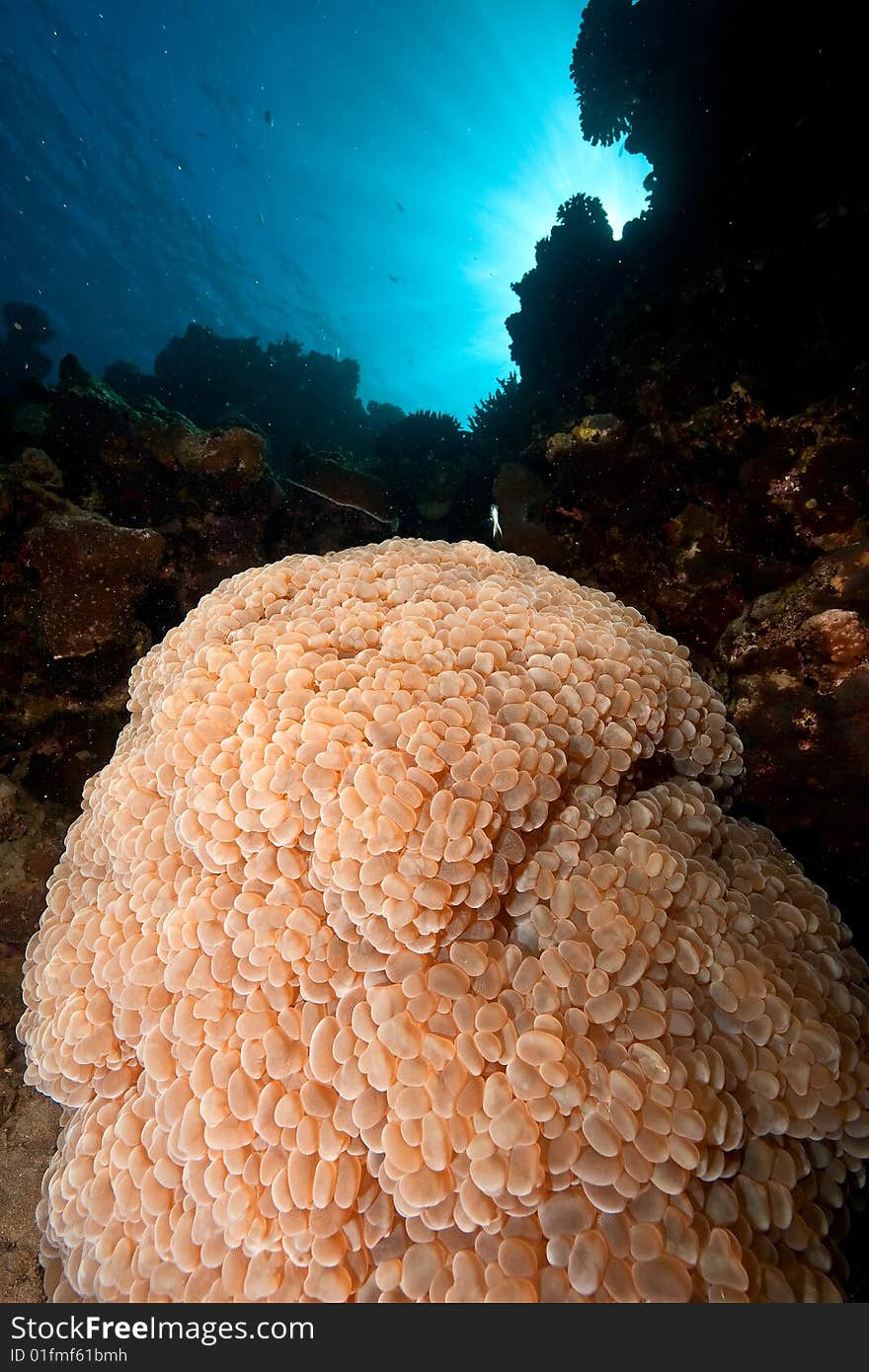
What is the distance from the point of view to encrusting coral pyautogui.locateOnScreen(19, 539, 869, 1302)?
1.31 meters

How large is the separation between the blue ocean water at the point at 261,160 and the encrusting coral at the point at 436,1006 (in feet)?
120

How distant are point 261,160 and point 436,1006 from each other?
4715 centimetres

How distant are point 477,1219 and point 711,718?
177cm

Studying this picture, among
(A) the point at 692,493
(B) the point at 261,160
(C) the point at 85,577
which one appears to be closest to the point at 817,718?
(A) the point at 692,493

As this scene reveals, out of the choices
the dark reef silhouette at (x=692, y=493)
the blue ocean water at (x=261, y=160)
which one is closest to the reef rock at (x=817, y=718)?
the dark reef silhouette at (x=692, y=493)

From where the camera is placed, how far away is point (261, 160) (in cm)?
3425

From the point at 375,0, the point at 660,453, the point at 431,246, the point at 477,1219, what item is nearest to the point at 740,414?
the point at 660,453

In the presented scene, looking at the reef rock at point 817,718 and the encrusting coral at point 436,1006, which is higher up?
the reef rock at point 817,718

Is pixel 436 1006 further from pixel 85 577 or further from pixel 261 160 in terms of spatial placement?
pixel 261 160

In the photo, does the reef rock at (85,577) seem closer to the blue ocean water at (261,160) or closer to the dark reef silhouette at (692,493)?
the dark reef silhouette at (692,493)

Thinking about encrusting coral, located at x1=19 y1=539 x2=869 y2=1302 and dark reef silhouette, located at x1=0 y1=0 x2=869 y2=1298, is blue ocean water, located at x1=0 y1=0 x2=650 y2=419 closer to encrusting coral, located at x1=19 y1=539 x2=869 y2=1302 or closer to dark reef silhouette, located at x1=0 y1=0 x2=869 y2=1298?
dark reef silhouette, located at x1=0 y1=0 x2=869 y2=1298

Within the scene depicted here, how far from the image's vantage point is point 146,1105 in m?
1.63

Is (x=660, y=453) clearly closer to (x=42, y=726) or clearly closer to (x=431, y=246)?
(x=42, y=726)

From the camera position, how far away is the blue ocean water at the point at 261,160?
85.9 feet
